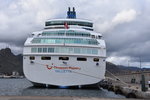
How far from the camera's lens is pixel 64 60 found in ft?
114

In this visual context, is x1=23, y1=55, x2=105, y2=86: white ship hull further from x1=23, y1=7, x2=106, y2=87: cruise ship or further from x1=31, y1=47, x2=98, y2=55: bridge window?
x1=31, y1=47, x2=98, y2=55: bridge window

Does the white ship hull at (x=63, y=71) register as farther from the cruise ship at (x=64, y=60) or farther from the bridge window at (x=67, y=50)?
the bridge window at (x=67, y=50)

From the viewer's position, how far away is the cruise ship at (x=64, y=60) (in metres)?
34.6

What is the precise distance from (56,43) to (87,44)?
12.6 feet

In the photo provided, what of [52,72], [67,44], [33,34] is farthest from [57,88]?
A: [33,34]

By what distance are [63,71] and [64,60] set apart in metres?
1.33

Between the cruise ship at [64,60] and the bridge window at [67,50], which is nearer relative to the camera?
the cruise ship at [64,60]

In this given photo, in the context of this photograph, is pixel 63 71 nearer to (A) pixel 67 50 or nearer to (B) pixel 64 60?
(B) pixel 64 60

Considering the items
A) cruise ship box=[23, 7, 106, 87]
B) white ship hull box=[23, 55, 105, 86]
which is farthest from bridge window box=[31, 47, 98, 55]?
white ship hull box=[23, 55, 105, 86]

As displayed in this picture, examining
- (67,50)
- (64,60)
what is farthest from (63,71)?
(67,50)

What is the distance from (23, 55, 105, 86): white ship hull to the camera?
34.5 meters

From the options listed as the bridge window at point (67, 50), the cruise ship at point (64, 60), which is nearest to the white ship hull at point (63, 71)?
the cruise ship at point (64, 60)

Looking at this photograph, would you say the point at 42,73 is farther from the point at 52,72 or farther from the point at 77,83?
the point at 77,83

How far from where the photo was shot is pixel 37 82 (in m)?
35.2
